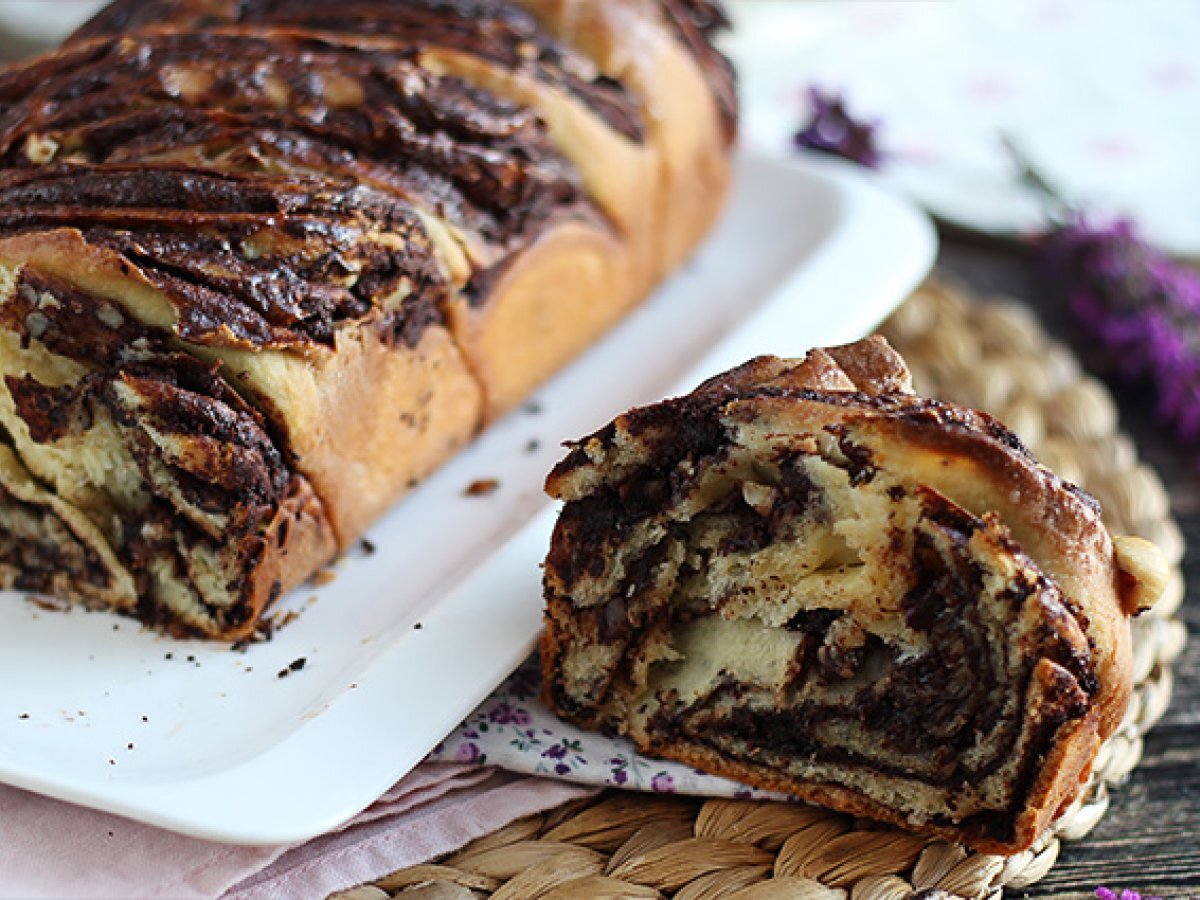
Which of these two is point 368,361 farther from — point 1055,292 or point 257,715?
point 1055,292

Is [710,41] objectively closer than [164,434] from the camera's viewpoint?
No

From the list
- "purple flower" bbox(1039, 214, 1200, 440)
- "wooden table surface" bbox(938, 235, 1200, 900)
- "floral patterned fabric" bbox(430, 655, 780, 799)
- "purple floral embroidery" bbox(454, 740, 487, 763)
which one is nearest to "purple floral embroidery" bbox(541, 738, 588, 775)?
"floral patterned fabric" bbox(430, 655, 780, 799)

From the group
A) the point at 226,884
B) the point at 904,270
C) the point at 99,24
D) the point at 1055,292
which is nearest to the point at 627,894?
the point at 226,884

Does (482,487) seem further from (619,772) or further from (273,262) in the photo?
(619,772)

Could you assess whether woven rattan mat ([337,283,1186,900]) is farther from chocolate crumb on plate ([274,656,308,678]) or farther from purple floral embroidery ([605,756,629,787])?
chocolate crumb on plate ([274,656,308,678])

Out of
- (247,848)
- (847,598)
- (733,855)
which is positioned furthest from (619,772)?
(247,848)

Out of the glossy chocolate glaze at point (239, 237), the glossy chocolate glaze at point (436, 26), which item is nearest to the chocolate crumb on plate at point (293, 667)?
the glossy chocolate glaze at point (239, 237)

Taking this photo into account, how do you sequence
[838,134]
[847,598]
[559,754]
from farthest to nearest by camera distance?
[838,134] → [559,754] → [847,598]

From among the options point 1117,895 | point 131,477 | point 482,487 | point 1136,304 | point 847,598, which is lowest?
point 1136,304
